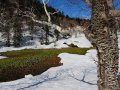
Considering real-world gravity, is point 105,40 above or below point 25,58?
above

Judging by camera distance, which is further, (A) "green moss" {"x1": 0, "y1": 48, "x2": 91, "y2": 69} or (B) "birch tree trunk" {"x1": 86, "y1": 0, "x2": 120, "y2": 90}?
(A) "green moss" {"x1": 0, "y1": 48, "x2": 91, "y2": 69}

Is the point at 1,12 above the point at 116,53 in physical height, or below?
above

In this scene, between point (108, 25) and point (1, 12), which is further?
point (1, 12)

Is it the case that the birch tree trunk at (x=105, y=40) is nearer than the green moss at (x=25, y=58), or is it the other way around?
the birch tree trunk at (x=105, y=40)

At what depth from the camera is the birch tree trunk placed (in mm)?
6406

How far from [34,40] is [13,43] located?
14248mm

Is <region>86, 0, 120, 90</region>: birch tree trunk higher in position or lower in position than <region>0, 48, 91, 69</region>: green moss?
higher

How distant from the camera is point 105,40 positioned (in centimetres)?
646

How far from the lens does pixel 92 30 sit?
6.58 m

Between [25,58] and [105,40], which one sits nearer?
[105,40]

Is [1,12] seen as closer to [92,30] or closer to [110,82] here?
[92,30]

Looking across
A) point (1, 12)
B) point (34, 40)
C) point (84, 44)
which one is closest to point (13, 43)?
point (34, 40)

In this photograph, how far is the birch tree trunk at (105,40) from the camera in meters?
6.41

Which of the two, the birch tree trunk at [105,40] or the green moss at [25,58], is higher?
the birch tree trunk at [105,40]
